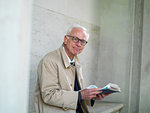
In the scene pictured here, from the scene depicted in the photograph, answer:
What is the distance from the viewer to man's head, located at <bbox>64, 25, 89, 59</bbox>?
3043mm

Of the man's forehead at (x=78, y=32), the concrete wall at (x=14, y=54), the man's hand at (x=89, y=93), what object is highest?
the man's forehead at (x=78, y=32)

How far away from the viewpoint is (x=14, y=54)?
39.1 inches

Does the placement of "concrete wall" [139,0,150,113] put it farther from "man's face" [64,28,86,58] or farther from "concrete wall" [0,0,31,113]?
"concrete wall" [0,0,31,113]

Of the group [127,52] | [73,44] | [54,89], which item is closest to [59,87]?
[54,89]

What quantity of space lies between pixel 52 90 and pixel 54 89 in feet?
0.11

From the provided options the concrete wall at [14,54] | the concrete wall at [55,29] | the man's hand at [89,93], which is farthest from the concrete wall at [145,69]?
the concrete wall at [14,54]

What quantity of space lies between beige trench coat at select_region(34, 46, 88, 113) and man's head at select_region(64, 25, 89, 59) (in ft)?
0.76

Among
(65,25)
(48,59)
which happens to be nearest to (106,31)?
(65,25)

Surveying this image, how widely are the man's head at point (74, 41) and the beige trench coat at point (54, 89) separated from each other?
0.76 ft

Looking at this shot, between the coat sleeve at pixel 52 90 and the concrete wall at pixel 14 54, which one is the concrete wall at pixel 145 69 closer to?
the coat sleeve at pixel 52 90

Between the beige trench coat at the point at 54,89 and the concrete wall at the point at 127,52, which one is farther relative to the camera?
the concrete wall at the point at 127,52

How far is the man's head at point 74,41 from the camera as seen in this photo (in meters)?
3.04

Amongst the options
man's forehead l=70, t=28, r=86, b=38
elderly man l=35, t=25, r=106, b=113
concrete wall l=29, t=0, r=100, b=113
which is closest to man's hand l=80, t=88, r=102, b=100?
elderly man l=35, t=25, r=106, b=113

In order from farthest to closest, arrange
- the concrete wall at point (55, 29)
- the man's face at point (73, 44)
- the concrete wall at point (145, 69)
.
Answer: the concrete wall at point (145, 69)
the concrete wall at point (55, 29)
the man's face at point (73, 44)
